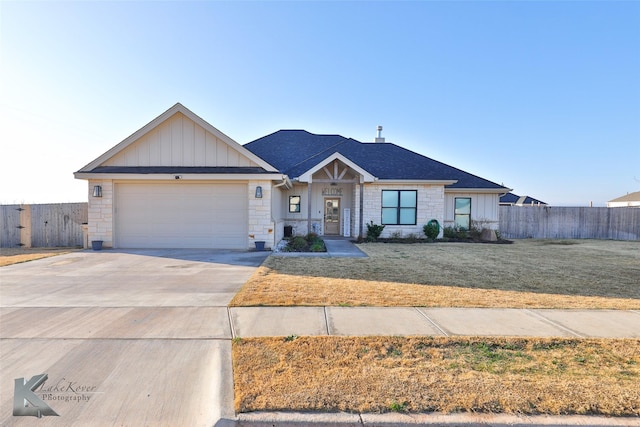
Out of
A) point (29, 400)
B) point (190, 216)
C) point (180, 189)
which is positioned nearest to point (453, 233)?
point (190, 216)

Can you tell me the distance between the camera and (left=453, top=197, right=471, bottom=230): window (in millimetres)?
17269

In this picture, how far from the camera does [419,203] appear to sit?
16.0 m

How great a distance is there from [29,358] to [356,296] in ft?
14.4

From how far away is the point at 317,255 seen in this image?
10.8 meters

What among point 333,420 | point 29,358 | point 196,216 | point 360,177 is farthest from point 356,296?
point 360,177

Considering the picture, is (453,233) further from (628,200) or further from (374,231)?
(628,200)

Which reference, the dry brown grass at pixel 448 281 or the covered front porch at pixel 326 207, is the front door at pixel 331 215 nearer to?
the covered front porch at pixel 326 207

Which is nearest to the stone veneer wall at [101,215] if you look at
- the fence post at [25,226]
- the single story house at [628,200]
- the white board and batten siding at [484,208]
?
the fence post at [25,226]

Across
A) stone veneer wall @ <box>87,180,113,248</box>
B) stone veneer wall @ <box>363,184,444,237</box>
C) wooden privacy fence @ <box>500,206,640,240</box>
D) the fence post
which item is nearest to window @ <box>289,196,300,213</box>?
stone veneer wall @ <box>363,184,444,237</box>

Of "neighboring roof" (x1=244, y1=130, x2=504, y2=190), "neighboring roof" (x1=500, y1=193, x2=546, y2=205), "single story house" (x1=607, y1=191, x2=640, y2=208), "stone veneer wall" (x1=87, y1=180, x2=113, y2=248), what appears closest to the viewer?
"stone veneer wall" (x1=87, y1=180, x2=113, y2=248)

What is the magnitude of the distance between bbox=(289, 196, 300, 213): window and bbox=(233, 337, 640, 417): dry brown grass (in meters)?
13.3

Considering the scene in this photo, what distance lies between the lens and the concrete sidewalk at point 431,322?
4.11 metres

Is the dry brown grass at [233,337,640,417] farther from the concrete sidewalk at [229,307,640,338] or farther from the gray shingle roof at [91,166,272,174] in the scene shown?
the gray shingle roof at [91,166,272,174]

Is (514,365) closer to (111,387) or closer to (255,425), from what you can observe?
(255,425)
